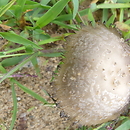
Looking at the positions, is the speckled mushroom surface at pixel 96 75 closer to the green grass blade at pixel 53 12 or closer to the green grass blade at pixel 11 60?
the green grass blade at pixel 53 12

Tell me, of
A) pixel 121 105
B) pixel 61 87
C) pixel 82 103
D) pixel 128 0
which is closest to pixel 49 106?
pixel 61 87

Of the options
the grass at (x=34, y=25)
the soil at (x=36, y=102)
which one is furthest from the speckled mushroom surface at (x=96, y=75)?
the soil at (x=36, y=102)

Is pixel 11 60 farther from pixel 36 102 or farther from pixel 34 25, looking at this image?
pixel 36 102

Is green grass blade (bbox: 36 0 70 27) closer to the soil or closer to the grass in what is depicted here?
the grass

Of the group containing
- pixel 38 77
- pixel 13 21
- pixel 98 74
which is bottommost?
pixel 38 77

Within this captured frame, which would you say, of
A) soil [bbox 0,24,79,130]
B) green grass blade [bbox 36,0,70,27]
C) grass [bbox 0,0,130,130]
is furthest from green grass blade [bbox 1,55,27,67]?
green grass blade [bbox 36,0,70,27]

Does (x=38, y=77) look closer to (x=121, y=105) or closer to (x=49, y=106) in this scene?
(x=49, y=106)
